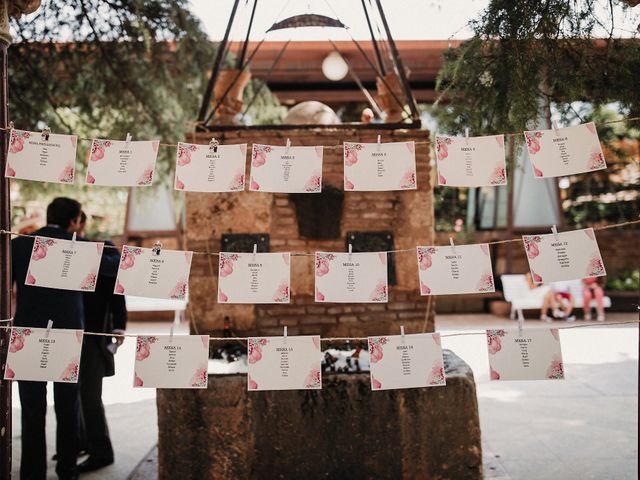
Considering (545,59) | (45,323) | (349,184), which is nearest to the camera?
(349,184)

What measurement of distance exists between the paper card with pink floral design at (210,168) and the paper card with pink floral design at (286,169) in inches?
3.0

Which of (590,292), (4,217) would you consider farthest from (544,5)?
(590,292)

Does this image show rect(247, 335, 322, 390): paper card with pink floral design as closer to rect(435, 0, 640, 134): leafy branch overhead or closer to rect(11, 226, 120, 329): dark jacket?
rect(11, 226, 120, 329): dark jacket

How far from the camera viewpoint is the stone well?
434cm

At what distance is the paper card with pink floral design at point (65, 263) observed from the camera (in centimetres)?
245

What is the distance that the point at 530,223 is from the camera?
41.2 feet

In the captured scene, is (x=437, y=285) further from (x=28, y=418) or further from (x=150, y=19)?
(x=150, y=19)

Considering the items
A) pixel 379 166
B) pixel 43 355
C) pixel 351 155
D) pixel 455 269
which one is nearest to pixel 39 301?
pixel 43 355

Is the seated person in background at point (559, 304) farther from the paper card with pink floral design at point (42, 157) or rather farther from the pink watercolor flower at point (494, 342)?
the paper card with pink floral design at point (42, 157)

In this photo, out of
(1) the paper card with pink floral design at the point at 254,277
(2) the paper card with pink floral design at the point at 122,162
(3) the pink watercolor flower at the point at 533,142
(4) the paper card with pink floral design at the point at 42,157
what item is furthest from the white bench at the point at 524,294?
(4) the paper card with pink floral design at the point at 42,157

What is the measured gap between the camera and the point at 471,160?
8.45 feet

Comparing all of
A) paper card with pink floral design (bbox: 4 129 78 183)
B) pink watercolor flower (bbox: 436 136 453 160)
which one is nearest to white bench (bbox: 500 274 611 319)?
pink watercolor flower (bbox: 436 136 453 160)

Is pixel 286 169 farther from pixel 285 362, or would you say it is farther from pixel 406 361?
pixel 406 361

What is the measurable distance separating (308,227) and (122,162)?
2055 mm
